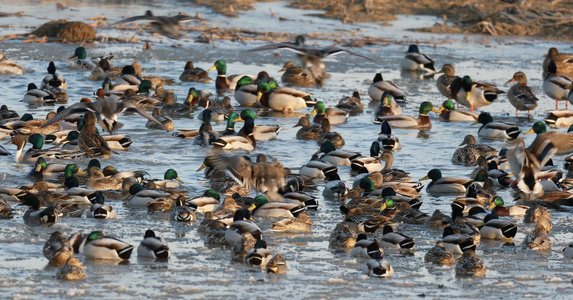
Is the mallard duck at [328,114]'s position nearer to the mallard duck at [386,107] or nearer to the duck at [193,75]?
the mallard duck at [386,107]

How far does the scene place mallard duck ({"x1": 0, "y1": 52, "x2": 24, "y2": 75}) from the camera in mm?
20719

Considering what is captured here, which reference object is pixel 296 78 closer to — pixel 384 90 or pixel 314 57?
pixel 384 90

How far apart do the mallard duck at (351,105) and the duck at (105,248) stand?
32.4 ft

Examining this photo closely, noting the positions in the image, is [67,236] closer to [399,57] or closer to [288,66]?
[288,66]

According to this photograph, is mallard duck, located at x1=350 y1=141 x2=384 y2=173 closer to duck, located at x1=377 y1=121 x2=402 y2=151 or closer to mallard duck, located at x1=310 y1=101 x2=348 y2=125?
duck, located at x1=377 y1=121 x2=402 y2=151

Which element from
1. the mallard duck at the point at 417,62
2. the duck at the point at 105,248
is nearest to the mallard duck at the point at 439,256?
Answer: the duck at the point at 105,248

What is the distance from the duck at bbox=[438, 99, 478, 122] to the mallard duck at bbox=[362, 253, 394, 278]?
1012cm

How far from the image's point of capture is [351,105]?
19.2 metres

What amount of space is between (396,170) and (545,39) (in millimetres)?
14772

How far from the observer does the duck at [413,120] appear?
18141mm

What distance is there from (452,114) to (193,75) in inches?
218

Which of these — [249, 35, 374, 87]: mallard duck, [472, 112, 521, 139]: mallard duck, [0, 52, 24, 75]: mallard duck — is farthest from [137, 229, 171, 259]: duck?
[0, 52, 24, 75]: mallard duck

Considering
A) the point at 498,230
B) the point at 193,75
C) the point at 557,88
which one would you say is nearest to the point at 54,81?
the point at 193,75

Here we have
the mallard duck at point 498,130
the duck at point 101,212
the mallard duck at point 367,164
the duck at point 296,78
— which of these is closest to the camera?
the duck at point 101,212
